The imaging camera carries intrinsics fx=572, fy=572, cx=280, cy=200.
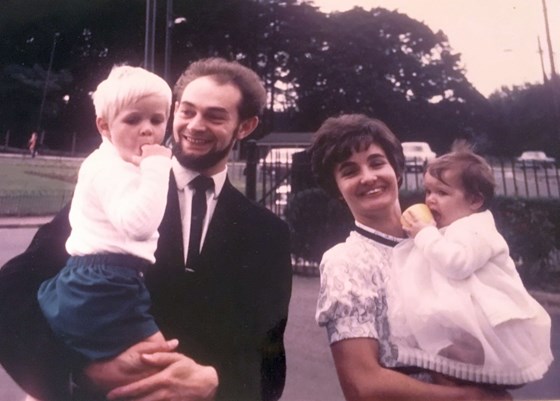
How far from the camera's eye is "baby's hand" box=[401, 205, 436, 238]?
1.41 metres

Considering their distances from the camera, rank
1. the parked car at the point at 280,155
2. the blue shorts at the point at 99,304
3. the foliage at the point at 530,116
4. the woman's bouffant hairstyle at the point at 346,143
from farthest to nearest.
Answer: the foliage at the point at 530,116 < the parked car at the point at 280,155 < the woman's bouffant hairstyle at the point at 346,143 < the blue shorts at the point at 99,304

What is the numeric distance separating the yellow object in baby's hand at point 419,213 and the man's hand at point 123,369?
0.65 metres

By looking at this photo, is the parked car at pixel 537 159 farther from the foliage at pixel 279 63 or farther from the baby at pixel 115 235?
the baby at pixel 115 235

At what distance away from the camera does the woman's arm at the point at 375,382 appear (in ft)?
4.18

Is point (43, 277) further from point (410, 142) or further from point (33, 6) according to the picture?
point (410, 142)

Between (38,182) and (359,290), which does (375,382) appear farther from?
(38,182)

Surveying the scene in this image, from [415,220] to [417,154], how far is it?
0.29 meters

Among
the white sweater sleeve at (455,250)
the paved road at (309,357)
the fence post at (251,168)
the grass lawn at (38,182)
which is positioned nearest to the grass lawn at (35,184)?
the grass lawn at (38,182)

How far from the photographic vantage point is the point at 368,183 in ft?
4.58

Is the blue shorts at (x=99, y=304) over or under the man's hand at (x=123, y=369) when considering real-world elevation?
over

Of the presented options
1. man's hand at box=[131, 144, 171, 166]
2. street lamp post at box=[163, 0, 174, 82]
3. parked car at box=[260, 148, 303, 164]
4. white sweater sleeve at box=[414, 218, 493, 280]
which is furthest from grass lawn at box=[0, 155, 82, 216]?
white sweater sleeve at box=[414, 218, 493, 280]

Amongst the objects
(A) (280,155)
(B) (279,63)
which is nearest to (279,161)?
(A) (280,155)

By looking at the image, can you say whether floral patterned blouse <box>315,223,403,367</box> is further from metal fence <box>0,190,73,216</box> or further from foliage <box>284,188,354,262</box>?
metal fence <box>0,190,73,216</box>

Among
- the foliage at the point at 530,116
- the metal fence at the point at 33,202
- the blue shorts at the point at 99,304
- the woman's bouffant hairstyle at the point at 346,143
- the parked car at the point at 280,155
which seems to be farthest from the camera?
the foliage at the point at 530,116
